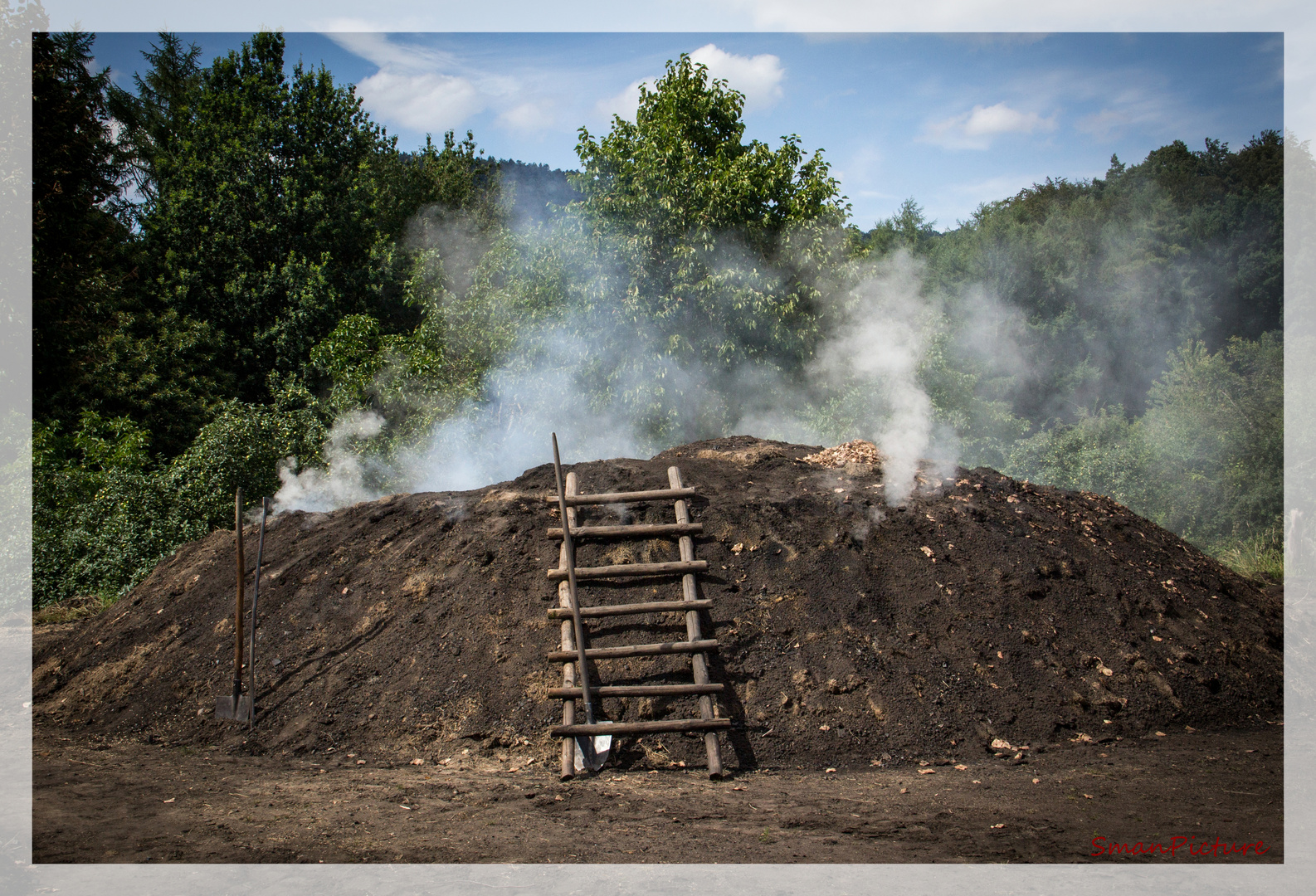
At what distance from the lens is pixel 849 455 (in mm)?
8898

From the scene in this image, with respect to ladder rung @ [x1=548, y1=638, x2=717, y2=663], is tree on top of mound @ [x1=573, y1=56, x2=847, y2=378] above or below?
above

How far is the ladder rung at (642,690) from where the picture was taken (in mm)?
5727

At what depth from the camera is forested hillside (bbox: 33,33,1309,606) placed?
13.1 meters

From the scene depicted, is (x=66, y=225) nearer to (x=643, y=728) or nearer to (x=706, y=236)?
(x=706, y=236)

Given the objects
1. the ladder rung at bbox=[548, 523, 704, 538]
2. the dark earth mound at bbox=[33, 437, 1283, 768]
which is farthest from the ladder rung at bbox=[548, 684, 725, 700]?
the ladder rung at bbox=[548, 523, 704, 538]

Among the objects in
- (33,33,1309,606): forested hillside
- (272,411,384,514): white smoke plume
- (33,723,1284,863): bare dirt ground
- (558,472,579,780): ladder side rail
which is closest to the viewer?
(33,723,1284,863): bare dirt ground

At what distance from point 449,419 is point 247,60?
14.1 meters

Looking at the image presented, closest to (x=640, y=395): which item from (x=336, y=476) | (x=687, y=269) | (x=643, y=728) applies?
(x=687, y=269)

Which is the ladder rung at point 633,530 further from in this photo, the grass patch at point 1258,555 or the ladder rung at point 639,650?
the grass patch at point 1258,555

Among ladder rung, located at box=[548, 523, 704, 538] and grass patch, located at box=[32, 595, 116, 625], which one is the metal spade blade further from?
grass patch, located at box=[32, 595, 116, 625]

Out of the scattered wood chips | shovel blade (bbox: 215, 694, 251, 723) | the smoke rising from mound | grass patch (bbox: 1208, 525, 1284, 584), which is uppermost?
the smoke rising from mound

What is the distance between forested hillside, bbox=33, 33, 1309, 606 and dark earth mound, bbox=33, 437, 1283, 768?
8.78 ft

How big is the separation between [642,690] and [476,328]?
10492 mm

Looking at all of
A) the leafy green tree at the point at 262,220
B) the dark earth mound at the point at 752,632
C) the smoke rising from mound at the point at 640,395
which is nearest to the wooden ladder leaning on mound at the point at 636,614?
the dark earth mound at the point at 752,632
